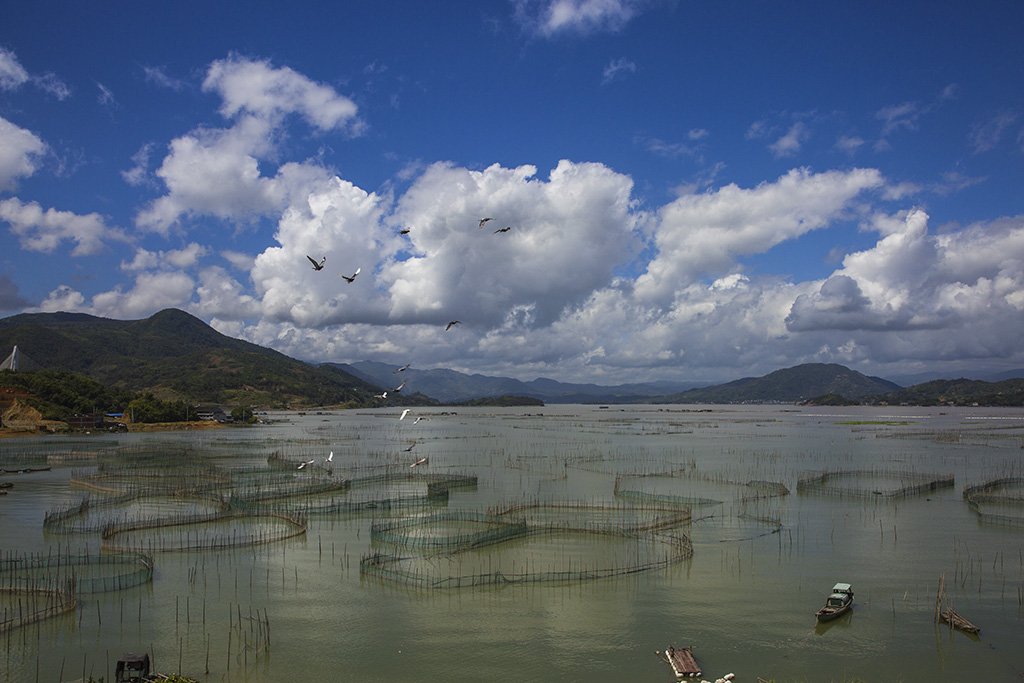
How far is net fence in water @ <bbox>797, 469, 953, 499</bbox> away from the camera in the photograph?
37.2 meters

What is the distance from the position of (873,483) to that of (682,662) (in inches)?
1374

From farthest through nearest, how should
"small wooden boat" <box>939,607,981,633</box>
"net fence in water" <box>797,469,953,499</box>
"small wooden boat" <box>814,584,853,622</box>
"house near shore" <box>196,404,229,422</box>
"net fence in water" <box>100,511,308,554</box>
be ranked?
"house near shore" <box>196,404,229,422</box>
"net fence in water" <box>797,469,953,499</box>
"net fence in water" <box>100,511,308,554</box>
"small wooden boat" <box>814,584,853,622</box>
"small wooden boat" <box>939,607,981,633</box>

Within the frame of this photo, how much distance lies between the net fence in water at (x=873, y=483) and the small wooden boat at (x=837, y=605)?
2070cm

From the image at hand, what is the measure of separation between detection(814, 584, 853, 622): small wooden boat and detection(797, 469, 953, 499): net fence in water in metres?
20.7

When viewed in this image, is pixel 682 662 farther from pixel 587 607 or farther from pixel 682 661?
pixel 587 607

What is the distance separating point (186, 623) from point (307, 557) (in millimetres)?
6768

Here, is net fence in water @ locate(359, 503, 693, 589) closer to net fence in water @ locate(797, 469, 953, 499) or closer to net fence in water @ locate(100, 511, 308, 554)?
net fence in water @ locate(100, 511, 308, 554)

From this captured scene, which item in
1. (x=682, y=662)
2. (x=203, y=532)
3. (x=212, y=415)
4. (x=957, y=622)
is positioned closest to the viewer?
(x=682, y=662)

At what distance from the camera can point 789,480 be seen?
144 ft

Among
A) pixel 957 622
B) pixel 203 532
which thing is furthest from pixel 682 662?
pixel 203 532

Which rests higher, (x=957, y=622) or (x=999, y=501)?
(x=957, y=622)

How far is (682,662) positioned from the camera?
1518 centimetres

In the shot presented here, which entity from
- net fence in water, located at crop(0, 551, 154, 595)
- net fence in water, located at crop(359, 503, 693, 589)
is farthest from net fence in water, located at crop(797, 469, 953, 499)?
net fence in water, located at crop(0, 551, 154, 595)

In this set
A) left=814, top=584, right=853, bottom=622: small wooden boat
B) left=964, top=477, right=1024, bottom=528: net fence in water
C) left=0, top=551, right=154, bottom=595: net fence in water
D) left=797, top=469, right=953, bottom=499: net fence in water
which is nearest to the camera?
left=814, top=584, right=853, bottom=622: small wooden boat
